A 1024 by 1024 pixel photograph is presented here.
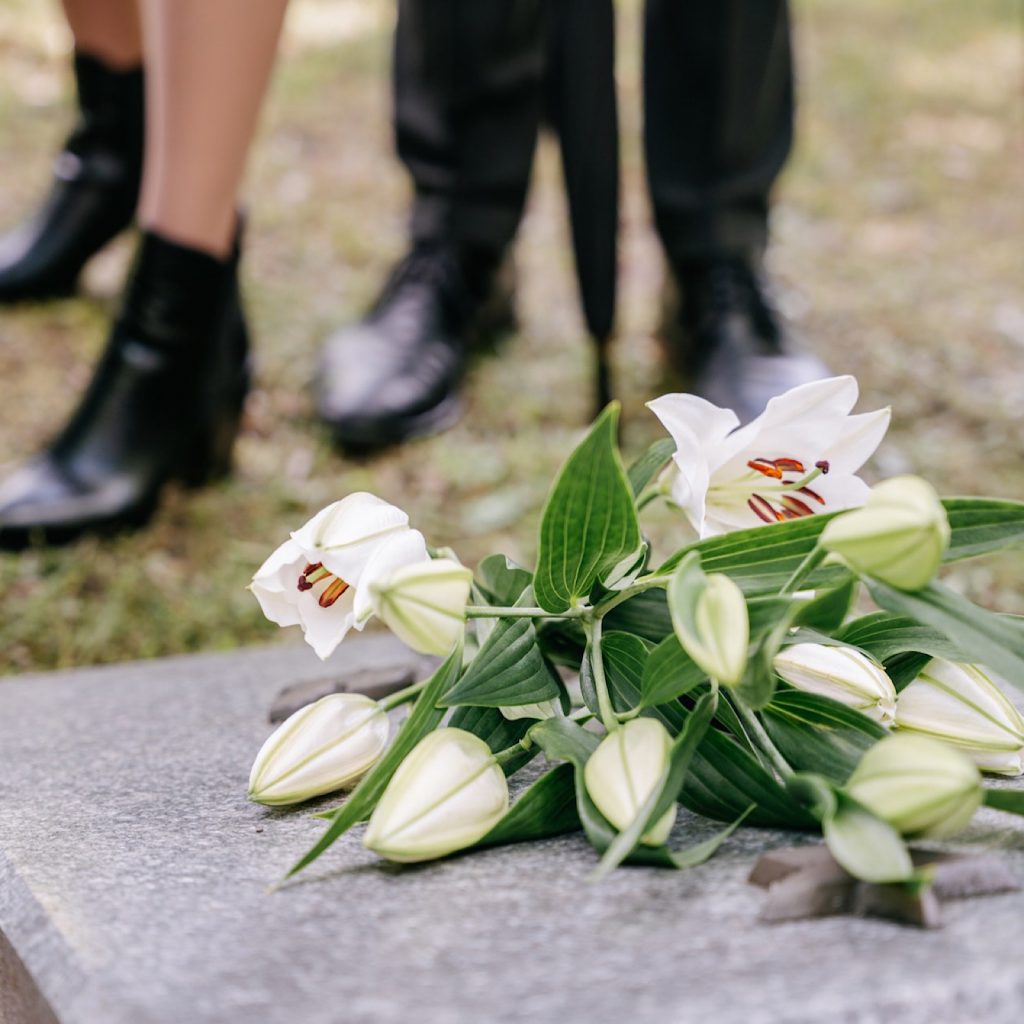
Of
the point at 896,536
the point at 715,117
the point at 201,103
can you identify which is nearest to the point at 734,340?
the point at 715,117

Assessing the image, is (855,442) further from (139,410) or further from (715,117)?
(715,117)

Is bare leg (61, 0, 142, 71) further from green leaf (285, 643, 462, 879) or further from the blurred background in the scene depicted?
green leaf (285, 643, 462, 879)

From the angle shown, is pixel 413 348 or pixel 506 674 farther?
pixel 413 348

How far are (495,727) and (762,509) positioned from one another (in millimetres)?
187

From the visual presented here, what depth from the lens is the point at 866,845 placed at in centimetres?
47

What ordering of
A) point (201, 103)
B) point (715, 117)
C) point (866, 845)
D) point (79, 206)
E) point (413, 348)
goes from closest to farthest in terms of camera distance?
point (866, 845) < point (201, 103) < point (715, 117) < point (413, 348) < point (79, 206)

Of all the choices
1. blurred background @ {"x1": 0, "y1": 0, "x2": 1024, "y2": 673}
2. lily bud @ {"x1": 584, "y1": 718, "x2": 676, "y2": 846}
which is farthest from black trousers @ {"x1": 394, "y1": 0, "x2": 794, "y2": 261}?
lily bud @ {"x1": 584, "y1": 718, "x2": 676, "y2": 846}

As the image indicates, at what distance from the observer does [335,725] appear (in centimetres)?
62

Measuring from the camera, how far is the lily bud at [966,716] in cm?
60

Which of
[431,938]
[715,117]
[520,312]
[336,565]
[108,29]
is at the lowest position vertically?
[520,312]

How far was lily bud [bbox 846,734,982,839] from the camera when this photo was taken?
466 millimetres

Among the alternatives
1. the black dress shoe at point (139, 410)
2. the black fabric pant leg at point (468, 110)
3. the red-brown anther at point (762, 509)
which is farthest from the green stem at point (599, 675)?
the black fabric pant leg at point (468, 110)

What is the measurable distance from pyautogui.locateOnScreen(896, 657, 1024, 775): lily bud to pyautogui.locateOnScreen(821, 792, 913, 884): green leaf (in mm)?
141

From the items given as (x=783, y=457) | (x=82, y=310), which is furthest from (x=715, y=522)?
(x=82, y=310)
